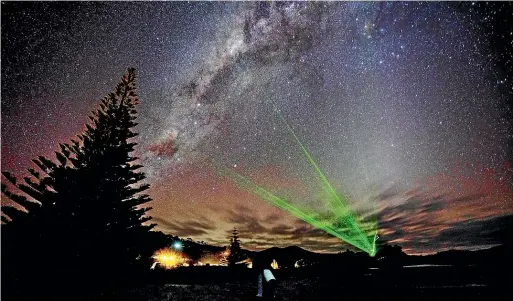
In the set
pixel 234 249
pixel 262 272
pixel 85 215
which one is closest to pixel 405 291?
pixel 262 272

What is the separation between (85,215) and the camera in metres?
16.1

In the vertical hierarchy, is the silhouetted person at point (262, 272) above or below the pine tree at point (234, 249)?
below

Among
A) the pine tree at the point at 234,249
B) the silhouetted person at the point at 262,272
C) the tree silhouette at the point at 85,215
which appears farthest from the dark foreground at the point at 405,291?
the pine tree at the point at 234,249

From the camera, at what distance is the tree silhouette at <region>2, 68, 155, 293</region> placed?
14.5 m

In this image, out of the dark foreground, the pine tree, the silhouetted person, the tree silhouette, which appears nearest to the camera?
the silhouetted person

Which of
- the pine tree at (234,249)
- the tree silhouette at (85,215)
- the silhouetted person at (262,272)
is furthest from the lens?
the pine tree at (234,249)

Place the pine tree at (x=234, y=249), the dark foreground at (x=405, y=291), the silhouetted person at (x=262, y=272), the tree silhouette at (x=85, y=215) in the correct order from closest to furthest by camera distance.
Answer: the silhouetted person at (x=262, y=272), the dark foreground at (x=405, y=291), the tree silhouette at (x=85, y=215), the pine tree at (x=234, y=249)

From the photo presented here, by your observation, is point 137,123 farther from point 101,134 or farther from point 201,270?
point 201,270

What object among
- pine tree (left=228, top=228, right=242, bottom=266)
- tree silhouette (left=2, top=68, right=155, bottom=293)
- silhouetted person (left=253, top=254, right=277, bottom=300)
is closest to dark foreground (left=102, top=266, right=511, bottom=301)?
silhouetted person (left=253, top=254, right=277, bottom=300)

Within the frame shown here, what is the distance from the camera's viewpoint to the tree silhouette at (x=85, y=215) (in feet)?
47.5

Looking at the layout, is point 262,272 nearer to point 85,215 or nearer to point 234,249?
point 85,215

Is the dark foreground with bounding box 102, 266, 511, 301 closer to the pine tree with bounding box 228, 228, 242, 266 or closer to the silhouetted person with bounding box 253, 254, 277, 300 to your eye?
the silhouetted person with bounding box 253, 254, 277, 300

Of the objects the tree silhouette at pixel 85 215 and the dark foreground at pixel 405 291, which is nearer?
the dark foreground at pixel 405 291

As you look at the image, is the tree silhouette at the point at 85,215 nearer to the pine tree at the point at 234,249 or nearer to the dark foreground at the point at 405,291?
the dark foreground at the point at 405,291
